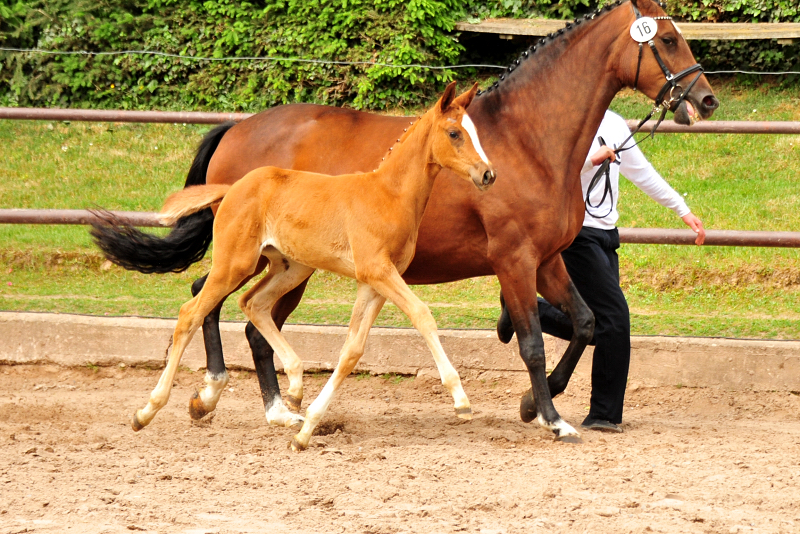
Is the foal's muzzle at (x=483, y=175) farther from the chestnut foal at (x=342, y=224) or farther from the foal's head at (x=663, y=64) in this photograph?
the foal's head at (x=663, y=64)

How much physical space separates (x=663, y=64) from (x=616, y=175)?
0.66 metres

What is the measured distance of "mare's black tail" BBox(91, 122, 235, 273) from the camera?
16.3 ft

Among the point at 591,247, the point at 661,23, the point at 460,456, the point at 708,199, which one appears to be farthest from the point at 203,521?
the point at 708,199

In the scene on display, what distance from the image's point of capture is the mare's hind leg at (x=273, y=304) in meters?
4.41

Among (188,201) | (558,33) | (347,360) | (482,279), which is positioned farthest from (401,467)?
(482,279)

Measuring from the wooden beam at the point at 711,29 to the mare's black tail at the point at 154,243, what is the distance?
6440 millimetres

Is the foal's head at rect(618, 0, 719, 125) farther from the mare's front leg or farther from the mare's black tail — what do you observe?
the mare's black tail

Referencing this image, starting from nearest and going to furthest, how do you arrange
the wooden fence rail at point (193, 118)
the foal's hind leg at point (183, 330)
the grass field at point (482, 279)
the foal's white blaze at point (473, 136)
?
the foal's white blaze at point (473, 136)
the foal's hind leg at point (183, 330)
the wooden fence rail at point (193, 118)
the grass field at point (482, 279)

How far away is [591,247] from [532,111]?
0.78 metres

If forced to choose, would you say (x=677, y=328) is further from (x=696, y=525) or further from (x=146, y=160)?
(x=146, y=160)

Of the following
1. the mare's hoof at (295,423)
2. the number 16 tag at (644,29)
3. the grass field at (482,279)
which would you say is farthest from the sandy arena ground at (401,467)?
the number 16 tag at (644,29)

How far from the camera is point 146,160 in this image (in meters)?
10.0

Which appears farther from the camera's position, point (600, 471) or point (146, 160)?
point (146, 160)

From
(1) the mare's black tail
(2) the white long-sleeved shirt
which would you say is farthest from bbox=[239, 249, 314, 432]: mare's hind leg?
(2) the white long-sleeved shirt
